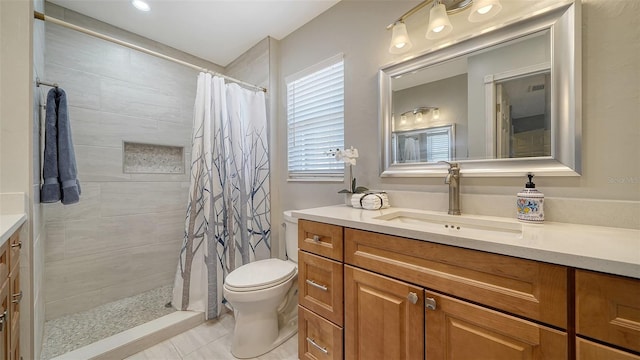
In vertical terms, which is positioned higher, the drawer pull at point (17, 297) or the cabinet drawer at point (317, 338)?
the drawer pull at point (17, 297)

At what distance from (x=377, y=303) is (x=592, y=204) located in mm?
908

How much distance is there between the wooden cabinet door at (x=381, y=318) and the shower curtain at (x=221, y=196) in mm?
1211

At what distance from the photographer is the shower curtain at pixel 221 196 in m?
1.83

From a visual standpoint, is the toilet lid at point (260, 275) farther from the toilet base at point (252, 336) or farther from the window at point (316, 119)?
the window at point (316, 119)

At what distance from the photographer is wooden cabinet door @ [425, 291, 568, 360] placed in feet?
2.10

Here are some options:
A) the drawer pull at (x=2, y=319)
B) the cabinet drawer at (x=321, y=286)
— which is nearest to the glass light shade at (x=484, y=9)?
the cabinet drawer at (x=321, y=286)

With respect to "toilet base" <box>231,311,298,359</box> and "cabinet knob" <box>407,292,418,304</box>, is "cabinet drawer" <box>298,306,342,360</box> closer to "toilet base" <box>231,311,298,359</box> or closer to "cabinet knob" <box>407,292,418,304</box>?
"toilet base" <box>231,311,298,359</box>

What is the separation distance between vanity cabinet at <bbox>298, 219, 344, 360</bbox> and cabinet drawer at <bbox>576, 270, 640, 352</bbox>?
76 cm

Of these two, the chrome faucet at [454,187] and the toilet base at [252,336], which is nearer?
the chrome faucet at [454,187]

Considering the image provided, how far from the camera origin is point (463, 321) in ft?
2.54

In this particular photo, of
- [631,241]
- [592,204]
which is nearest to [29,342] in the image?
[631,241]

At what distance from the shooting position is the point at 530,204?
97 cm

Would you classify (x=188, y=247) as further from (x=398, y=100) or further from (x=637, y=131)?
(x=637, y=131)

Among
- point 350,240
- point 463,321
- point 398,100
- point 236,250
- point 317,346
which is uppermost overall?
point 398,100
